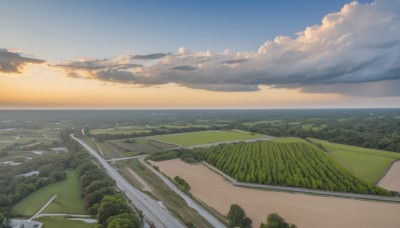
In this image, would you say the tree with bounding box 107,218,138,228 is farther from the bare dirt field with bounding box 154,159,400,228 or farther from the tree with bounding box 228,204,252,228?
the bare dirt field with bounding box 154,159,400,228

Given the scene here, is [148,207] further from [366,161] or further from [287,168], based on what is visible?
[366,161]

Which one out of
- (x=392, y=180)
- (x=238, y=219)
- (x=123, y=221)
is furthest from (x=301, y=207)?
(x=392, y=180)

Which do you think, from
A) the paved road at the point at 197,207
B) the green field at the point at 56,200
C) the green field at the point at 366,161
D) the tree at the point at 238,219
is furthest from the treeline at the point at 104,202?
the green field at the point at 366,161

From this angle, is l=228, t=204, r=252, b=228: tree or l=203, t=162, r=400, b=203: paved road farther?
l=203, t=162, r=400, b=203: paved road

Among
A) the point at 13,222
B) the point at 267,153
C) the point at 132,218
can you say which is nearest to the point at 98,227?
the point at 132,218

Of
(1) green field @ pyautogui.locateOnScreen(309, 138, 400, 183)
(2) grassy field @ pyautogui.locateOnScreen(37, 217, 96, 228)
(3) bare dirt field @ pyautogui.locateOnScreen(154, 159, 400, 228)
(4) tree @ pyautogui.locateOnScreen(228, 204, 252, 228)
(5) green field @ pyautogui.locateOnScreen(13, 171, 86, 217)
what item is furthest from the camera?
(1) green field @ pyautogui.locateOnScreen(309, 138, 400, 183)

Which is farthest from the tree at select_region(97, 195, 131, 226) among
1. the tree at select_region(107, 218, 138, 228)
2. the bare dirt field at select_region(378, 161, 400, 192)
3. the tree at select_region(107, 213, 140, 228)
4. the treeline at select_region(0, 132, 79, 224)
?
the bare dirt field at select_region(378, 161, 400, 192)
